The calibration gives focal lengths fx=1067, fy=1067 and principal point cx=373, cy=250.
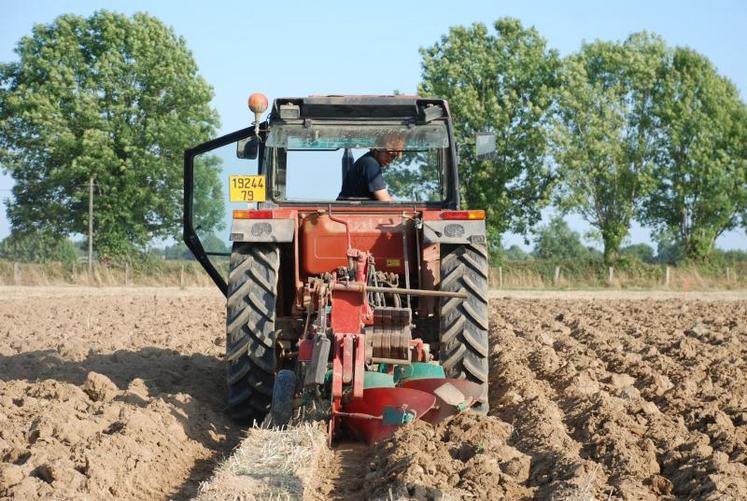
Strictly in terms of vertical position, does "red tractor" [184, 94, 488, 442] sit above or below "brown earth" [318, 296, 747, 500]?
above

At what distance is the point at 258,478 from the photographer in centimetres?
545

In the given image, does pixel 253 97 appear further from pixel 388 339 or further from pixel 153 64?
pixel 153 64

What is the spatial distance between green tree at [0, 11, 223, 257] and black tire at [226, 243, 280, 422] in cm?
3018

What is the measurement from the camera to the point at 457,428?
21.8 ft

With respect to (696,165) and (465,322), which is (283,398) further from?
(696,165)

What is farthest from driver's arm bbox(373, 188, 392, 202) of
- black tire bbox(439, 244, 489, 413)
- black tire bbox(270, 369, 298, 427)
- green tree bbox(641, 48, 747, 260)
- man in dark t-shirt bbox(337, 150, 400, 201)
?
green tree bbox(641, 48, 747, 260)

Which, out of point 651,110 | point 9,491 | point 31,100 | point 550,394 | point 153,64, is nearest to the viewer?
point 9,491

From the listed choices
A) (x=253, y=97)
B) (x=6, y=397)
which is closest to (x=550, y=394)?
(x=253, y=97)

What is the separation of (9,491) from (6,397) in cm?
274

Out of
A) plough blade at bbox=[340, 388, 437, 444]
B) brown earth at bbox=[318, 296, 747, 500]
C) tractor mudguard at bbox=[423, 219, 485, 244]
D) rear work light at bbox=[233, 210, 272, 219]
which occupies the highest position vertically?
rear work light at bbox=[233, 210, 272, 219]

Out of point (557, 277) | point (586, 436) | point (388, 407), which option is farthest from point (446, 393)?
point (557, 277)

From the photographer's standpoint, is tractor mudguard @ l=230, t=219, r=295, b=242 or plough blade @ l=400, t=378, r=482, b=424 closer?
plough blade @ l=400, t=378, r=482, b=424

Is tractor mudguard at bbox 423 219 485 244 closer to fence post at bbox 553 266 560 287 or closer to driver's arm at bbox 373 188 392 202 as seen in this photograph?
driver's arm at bbox 373 188 392 202

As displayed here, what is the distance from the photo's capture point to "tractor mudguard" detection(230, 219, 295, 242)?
750 centimetres
